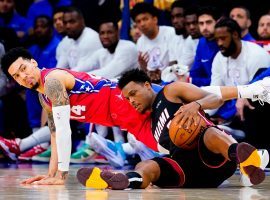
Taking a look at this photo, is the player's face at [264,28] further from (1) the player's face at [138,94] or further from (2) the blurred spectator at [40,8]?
(2) the blurred spectator at [40,8]

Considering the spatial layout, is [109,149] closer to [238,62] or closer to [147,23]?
[147,23]

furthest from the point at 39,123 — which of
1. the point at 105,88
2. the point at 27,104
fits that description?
the point at 105,88

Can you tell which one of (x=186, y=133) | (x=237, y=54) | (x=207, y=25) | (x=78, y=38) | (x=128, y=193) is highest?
(x=207, y=25)

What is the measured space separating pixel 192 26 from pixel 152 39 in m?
0.64

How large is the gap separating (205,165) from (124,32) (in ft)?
19.2

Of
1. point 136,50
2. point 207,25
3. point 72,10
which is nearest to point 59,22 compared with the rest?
point 72,10

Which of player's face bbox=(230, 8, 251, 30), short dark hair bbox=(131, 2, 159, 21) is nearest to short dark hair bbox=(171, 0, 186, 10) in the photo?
short dark hair bbox=(131, 2, 159, 21)

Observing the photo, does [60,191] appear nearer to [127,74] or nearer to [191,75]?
[127,74]

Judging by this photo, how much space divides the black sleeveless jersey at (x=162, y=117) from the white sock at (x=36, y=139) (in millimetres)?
4754

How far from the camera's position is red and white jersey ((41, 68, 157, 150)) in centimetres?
800

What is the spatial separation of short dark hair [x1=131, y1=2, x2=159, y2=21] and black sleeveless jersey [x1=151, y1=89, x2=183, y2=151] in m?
4.33

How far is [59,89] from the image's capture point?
7.48 meters

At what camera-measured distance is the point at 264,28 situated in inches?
424

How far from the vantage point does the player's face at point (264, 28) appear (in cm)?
1070
